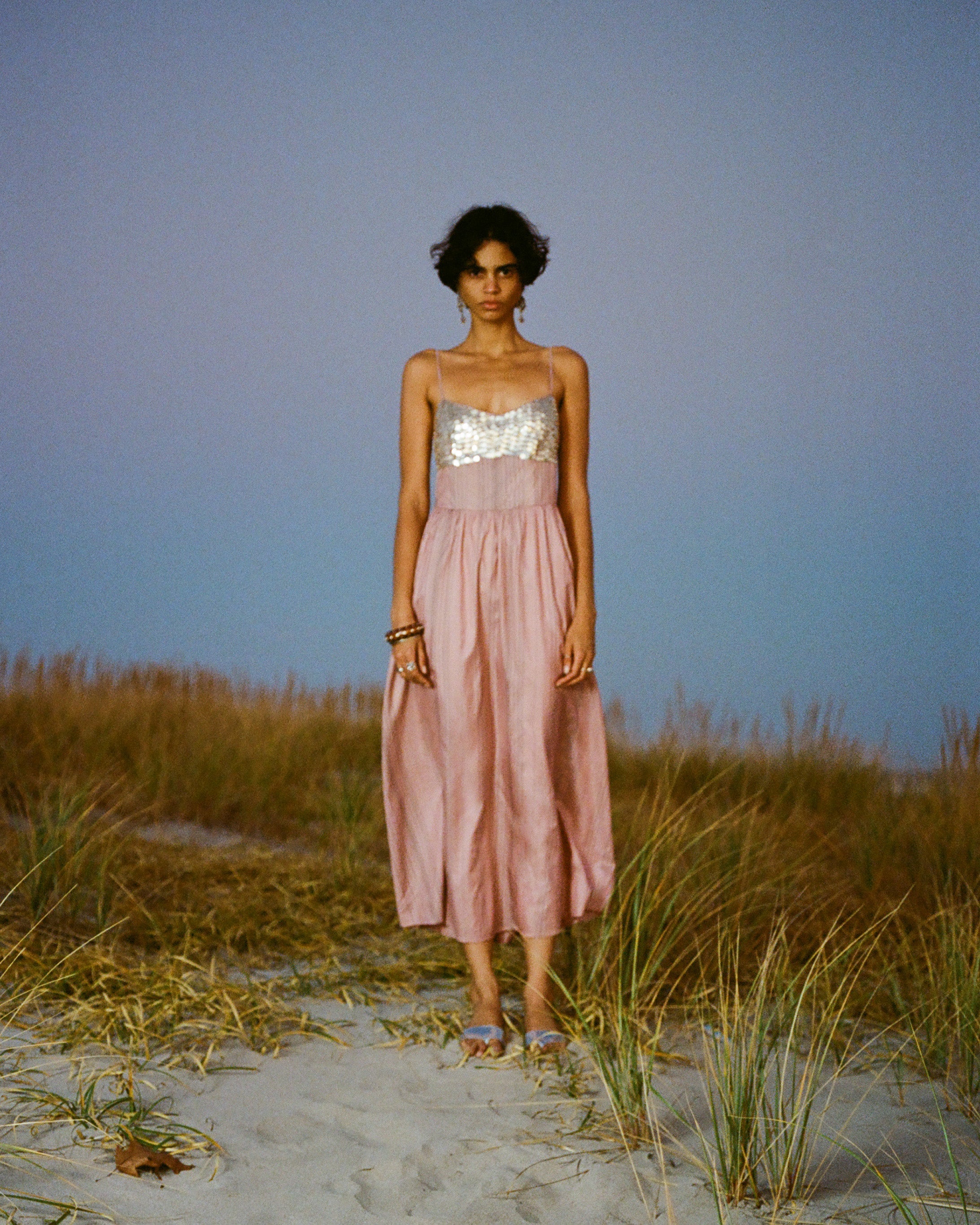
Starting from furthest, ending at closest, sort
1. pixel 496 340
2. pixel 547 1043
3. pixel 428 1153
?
pixel 496 340, pixel 547 1043, pixel 428 1153

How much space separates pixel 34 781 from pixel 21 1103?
278cm

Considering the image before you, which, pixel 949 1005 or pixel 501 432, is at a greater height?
pixel 501 432

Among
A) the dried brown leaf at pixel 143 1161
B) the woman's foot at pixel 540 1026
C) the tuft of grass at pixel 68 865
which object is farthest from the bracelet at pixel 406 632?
the dried brown leaf at pixel 143 1161

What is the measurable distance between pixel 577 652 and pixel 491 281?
901 mm

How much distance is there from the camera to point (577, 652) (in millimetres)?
2857

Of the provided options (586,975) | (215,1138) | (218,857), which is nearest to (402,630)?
(586,975)

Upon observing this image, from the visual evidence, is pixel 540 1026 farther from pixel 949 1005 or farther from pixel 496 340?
pixel 496 340

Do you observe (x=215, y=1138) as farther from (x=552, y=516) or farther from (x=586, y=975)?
(x=552, y=516)

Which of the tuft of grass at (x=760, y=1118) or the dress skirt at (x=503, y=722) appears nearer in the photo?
the tuft of grass at (x=760, y=1118)

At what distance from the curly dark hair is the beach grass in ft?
4.38

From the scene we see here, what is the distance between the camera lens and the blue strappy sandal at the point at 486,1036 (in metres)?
2.75

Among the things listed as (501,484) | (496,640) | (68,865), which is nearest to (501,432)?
(501,484)

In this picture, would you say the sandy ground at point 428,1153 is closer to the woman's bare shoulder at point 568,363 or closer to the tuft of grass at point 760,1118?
the tuft of grass at point 760,1118

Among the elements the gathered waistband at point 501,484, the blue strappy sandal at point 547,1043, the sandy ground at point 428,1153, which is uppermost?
the gathered waistband at point 501,484
